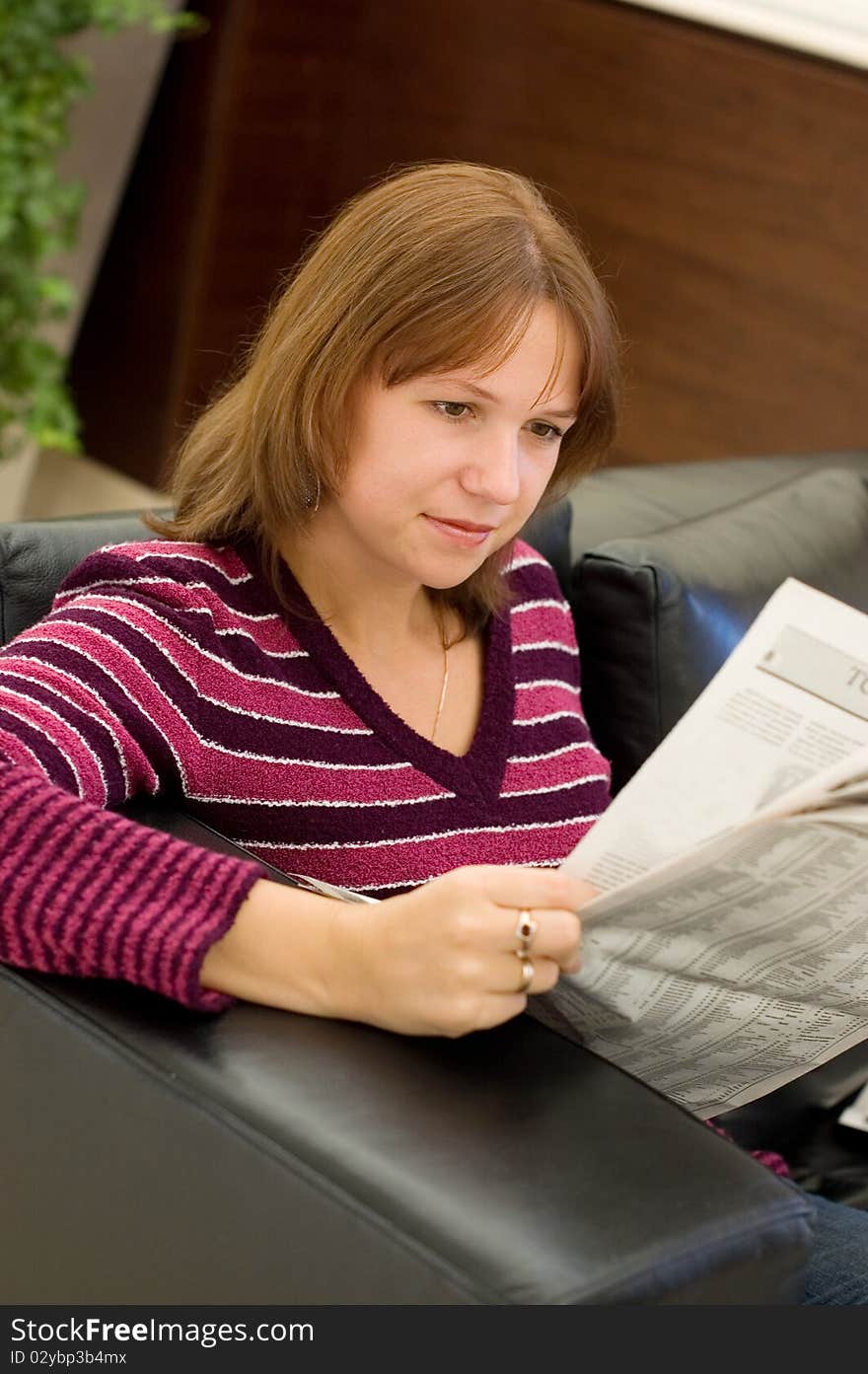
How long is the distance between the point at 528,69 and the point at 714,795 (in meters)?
2.31

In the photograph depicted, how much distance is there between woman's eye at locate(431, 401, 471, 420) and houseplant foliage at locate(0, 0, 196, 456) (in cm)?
167

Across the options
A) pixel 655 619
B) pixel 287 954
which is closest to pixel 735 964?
pixel 287 954

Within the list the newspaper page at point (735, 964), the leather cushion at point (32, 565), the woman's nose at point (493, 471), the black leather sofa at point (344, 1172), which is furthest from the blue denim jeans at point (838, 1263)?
the leather cushion at point (32, 565)

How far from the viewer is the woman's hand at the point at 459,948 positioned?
88 centimetres

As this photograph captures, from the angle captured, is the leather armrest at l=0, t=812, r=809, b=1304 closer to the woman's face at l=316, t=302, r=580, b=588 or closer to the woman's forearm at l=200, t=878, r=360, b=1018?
the woman's forearm at l=200, t=878, r=360, b=1018

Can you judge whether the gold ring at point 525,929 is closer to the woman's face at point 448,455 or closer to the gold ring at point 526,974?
the gold ring at point 526,974

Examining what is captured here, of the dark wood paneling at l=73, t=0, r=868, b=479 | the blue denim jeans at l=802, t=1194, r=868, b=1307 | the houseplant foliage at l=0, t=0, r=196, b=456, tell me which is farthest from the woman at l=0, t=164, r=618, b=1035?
the houseplant foliage at l=0, t=0, r=196, b=456

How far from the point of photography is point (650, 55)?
9.20ft

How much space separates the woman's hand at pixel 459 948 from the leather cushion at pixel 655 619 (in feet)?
2.07

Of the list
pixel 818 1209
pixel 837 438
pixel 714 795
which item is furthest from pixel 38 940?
pixel 837 438

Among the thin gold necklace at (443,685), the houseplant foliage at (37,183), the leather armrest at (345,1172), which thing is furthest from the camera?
the houseplant foliage at (37,183)

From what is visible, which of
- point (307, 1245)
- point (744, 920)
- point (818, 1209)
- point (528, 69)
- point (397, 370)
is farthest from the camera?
point (528, 69)

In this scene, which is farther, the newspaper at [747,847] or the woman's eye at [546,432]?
the woman's eye at [546,432]

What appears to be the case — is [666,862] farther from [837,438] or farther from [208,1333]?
[837,438]
